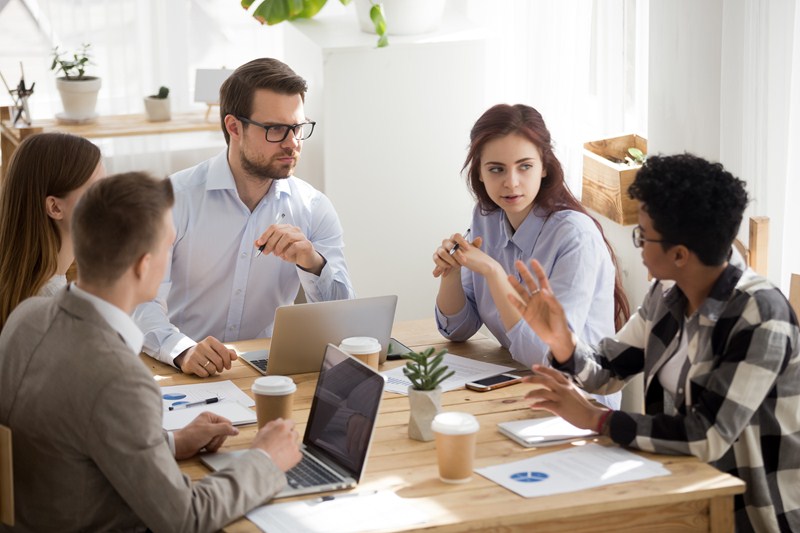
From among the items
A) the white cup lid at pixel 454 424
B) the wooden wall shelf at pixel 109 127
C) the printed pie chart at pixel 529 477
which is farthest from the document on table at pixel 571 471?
the wooden wall shelf at pixel 109 127

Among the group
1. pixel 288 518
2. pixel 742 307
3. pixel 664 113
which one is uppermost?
pixel 664 113

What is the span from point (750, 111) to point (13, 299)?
1895 millimetres

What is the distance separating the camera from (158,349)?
276 cm

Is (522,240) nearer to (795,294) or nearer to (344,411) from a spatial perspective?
(795,294)

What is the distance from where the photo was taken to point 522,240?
9.53ft

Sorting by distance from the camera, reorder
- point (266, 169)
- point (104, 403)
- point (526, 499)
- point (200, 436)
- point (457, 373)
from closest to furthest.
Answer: point (104, 403)
point (526, 499)
point (200, 436)
point (457, 373)
point (266, 169)

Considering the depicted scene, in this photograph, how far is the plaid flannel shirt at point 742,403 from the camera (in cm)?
200

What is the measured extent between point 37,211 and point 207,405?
1.85 ft

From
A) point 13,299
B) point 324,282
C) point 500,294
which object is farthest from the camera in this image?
point 324,282

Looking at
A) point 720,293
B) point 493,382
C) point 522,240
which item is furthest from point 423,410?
point 522,240

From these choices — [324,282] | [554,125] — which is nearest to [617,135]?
[554,125]

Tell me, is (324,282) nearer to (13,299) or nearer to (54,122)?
(13,299)

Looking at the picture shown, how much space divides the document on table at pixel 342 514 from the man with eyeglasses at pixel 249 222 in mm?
1183

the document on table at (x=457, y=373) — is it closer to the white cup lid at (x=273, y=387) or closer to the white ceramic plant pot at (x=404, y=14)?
the white cup lid at (x=273, y=387)
